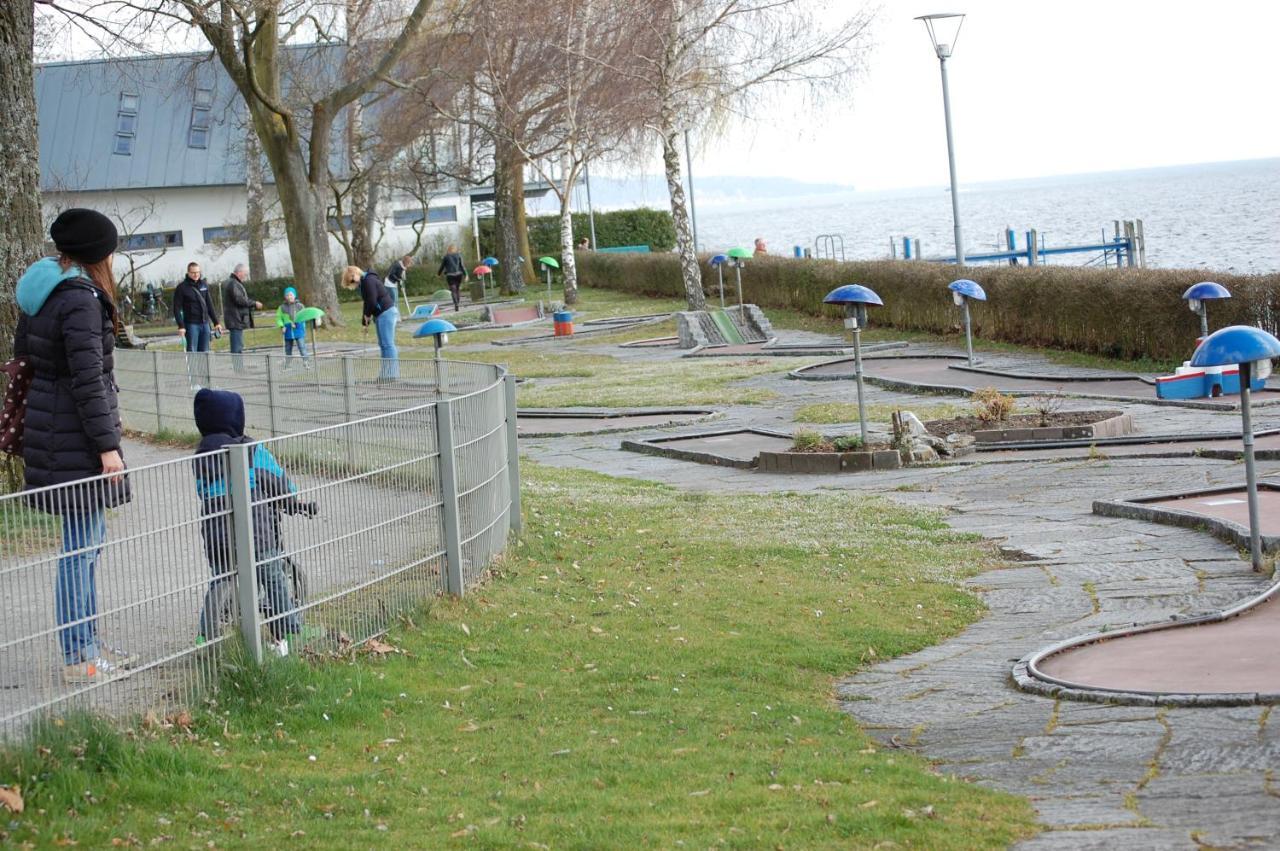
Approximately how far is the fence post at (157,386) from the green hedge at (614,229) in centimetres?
4834

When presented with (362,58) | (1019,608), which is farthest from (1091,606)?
(362,58)

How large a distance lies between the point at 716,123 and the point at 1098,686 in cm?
3244

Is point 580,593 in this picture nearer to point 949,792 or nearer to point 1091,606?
point 1091,606

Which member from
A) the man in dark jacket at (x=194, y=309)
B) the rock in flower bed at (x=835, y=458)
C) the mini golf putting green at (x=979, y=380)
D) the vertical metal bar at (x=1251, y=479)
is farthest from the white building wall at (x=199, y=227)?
the vertical metal bar at (x=1251, y=479)

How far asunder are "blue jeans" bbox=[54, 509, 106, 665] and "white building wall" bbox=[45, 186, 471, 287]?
57201mm

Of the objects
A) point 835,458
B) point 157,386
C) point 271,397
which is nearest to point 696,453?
point 835,458

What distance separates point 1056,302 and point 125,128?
165 feet

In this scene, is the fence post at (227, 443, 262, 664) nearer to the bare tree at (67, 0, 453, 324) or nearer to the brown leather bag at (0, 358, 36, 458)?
the brown leather bag at (0, 358, 36, 458)

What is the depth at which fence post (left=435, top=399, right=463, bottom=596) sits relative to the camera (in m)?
8.73

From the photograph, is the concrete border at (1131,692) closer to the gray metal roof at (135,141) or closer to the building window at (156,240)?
the gray metal roof at (135,141)

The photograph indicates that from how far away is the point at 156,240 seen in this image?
64.6m

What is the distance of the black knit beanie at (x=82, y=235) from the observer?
22.7 feet

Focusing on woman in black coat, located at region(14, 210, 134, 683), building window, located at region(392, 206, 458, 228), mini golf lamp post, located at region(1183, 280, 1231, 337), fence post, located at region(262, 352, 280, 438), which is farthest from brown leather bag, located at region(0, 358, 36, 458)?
building window, located at region(392, 206, 458, 228)

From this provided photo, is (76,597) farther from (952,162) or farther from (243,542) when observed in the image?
(952,162)
